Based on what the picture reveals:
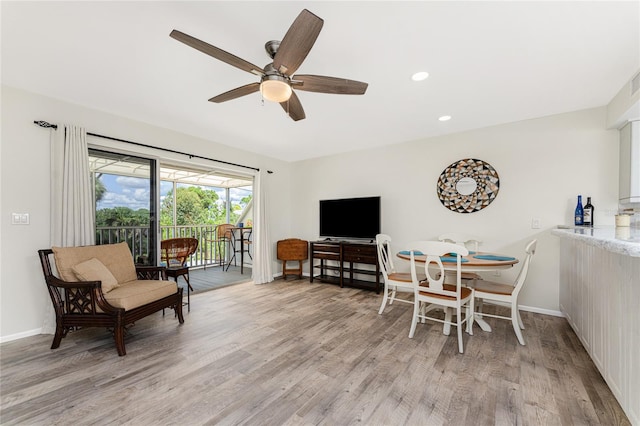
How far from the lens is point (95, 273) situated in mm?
2430

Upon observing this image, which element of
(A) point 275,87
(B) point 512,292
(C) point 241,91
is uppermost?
(C) point 241,91

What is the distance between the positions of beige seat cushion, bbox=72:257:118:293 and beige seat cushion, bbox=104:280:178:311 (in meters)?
0.07

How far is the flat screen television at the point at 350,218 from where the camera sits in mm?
4383

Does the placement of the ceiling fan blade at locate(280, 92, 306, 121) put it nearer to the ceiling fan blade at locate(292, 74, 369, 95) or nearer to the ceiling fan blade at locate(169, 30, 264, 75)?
the ceiling fan blade at locate(292, 74, 369, 95)

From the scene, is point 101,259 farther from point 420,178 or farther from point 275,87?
point 420,178

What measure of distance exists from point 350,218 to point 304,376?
3.03 metres

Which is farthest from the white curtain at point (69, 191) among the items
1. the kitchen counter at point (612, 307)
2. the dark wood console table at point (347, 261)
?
the kitchen counter at point (612, 307)

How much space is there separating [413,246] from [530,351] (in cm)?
133

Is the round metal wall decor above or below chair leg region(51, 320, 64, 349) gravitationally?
above

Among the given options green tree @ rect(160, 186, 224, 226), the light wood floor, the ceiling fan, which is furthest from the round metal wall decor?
green tree @ rect(160, 186, 224, 226)

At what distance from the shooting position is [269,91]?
1749mm

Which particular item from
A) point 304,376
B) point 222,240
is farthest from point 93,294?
point 222,240

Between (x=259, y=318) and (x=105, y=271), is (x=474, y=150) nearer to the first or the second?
(x=259, y=318)

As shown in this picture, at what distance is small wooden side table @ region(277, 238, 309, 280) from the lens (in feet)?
16.6
